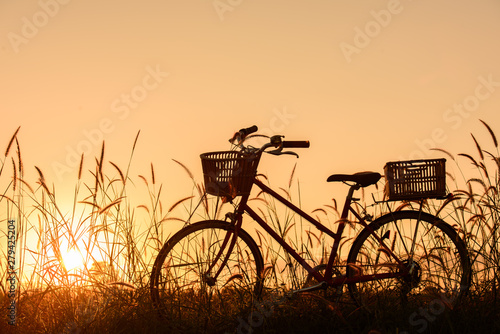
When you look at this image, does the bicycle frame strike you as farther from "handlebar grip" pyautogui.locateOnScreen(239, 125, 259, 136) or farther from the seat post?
"handlebar grip" pyautogui.locateOnScreen(239, 125, 259, 136)

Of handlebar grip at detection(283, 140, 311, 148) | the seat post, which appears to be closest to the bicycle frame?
the seat post

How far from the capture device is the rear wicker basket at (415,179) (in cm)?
423

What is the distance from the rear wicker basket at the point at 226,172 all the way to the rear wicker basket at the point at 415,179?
42.8 inches

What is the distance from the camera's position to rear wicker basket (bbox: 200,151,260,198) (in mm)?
3846

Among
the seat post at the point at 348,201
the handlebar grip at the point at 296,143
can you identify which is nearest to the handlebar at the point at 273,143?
the handlebar grip at the point at 296,143

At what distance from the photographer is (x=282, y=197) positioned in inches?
163

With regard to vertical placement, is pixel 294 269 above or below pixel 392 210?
below

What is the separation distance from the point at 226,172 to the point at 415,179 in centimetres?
147

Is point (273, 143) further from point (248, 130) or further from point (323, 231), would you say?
point (323, 231)

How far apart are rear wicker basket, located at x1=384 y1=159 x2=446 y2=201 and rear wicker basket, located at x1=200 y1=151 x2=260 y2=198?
1088 mm

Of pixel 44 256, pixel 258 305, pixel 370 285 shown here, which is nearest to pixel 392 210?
pixel 370 285

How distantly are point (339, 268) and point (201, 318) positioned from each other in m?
1.16

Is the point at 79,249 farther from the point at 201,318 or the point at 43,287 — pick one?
the point at 201,318

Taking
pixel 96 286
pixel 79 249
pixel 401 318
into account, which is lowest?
pixel 401 318
